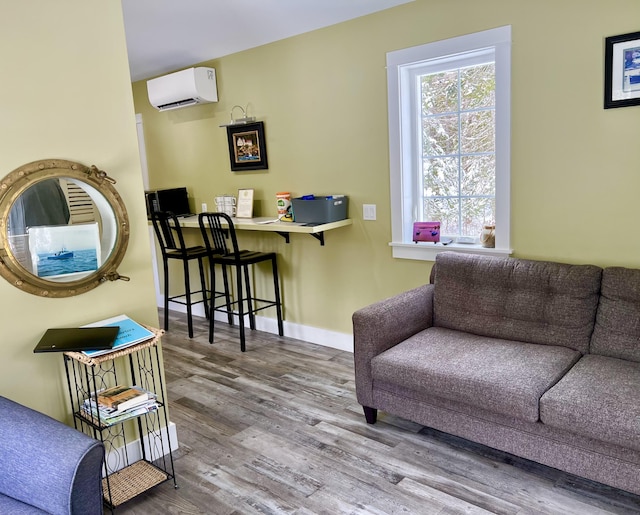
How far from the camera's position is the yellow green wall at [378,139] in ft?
8.66

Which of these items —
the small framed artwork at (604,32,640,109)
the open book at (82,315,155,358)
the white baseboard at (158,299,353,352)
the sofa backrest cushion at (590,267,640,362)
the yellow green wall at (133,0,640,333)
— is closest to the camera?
the open book at (82,315,155,358)

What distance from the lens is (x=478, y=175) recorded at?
322 cm

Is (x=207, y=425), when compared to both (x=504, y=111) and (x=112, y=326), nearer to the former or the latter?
(x=112, y=326)

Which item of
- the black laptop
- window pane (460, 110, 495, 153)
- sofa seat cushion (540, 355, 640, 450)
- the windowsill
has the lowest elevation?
sofa seat cushion (540, 355, 640, 450)

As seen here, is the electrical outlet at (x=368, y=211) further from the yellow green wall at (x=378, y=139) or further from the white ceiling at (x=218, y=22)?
the white ceiling at (x=218, y=22)

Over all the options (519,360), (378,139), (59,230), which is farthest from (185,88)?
(519,360)

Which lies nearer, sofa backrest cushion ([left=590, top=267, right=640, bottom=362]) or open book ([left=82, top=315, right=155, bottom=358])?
open book ([left=82, top=315, right=155, bottom=358])

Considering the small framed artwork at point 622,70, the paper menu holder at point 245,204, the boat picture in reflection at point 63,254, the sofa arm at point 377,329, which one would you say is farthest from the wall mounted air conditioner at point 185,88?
the small framed artwork at point 622,70

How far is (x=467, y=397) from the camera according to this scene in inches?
89.7

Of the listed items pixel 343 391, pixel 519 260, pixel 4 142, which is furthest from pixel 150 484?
pixel 519 260

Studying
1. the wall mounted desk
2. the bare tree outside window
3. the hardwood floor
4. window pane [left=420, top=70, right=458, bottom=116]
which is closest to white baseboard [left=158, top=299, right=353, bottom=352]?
the hardwood floor

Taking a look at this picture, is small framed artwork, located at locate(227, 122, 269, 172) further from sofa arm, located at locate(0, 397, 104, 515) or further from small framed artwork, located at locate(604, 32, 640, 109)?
sofa arm, located at locate(0, 397, 104, 515)

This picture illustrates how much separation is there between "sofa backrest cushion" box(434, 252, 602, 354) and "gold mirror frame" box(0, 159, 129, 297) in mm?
1789

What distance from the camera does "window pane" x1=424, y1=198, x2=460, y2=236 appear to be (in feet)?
11.0
